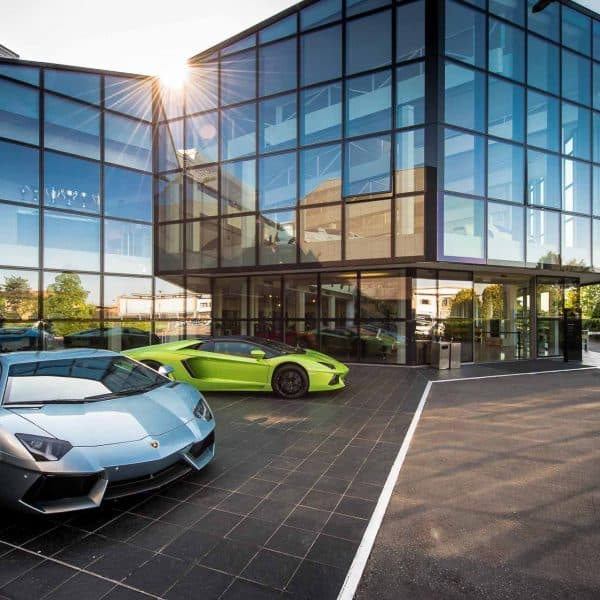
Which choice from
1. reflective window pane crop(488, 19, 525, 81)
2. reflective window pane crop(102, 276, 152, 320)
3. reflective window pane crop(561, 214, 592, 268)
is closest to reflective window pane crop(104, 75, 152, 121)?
reflective window pane crop(102, 276, 152, 320)

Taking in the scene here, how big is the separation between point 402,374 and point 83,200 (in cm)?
1243

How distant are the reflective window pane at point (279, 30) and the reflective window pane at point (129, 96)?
16.5 ft

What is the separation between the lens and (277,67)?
13406 millimetres

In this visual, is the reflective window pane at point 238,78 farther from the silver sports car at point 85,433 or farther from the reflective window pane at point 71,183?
the silver sports car at point 85,433

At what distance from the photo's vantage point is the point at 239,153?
13.8 m

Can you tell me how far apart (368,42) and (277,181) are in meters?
5.08

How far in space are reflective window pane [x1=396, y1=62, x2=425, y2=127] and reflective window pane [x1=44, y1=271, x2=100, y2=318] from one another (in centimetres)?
1163

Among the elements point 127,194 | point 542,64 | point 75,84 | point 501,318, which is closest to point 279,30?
point 75,84

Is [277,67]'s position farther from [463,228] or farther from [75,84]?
[463,228]

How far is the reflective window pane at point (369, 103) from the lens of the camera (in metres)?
11.8

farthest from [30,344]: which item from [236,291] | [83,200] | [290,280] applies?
[290,280]

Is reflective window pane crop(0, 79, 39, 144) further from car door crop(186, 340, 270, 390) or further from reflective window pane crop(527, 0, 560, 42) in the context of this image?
reflective window pane crop(527, 0, 560, 42)

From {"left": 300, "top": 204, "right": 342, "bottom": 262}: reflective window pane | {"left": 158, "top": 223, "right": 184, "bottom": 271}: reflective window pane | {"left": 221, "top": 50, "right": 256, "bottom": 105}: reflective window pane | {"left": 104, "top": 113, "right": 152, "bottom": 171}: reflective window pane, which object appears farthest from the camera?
{"left": 158, "top": 223, "right": 184, "bottom": 271}: reflective window pane

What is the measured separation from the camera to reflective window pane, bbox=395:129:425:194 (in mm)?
11180
